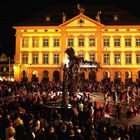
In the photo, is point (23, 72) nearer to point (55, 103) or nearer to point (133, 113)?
point (55, 103)

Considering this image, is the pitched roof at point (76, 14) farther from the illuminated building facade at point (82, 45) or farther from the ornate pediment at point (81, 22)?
the ornate pediment at point (81, 22)

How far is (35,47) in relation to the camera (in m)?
58.8

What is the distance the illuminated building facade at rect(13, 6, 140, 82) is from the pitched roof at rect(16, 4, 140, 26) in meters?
0.17

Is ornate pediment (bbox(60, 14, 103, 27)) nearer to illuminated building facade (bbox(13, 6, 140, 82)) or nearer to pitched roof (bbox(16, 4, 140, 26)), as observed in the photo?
illuminated building facade (bbox(13, 6, 140, 82))

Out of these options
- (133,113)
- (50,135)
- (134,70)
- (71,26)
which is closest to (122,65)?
(134,70)

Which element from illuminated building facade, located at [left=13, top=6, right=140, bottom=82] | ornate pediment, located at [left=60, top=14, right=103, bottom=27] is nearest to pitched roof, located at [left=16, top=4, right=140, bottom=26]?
illuminated building facade, located at [left=13, top=6, right=140, bottom=82]

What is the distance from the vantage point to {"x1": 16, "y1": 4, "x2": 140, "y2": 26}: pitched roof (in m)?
58.5

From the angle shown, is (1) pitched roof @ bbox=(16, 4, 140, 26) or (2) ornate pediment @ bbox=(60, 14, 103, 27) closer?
(2) ornate pediment @ bbox=(60, 14, 103, 27)

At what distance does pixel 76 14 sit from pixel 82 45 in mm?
5563

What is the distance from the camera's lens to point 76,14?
58875 millimetres

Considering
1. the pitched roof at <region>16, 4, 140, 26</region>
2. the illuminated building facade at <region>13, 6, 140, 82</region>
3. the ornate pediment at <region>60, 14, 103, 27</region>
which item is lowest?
the illuminated building facade at <region>13, 6, 140, 82</region>

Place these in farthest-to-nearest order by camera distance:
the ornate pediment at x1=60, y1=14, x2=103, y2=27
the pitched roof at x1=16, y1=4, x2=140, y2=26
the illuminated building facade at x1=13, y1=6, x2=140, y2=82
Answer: the pitched roof at x1=16, y1=4, x2=140, y2=26, the illuminated building facade at x1=13, y1=6, x2=140, y2=82, the ornate pediment at x1=60, y1=14, x2=103, y2=27

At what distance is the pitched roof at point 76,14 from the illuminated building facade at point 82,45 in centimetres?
17

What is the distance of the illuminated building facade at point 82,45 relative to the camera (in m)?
57.2
